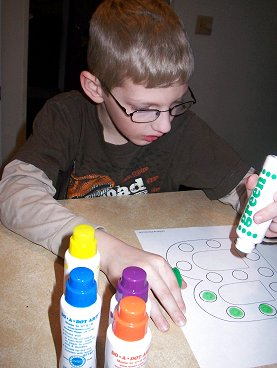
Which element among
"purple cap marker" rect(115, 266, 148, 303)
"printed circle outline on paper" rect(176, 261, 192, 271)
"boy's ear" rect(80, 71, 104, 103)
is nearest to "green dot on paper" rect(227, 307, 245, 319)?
"printed circle outline on paper" rect(176, 261, 192, 271)

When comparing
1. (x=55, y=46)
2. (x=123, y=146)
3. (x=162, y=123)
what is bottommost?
(x=55, y=46)

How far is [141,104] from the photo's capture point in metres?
0.77

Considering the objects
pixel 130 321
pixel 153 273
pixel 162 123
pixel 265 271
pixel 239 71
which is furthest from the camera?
pixel 239 71

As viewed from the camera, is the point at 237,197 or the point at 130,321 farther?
the point at 237,197

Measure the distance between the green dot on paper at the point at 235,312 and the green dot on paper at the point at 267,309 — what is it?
0.03 meters

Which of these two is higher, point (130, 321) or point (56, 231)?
point (130, 321)

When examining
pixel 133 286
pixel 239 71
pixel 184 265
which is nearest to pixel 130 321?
pixel 133 286

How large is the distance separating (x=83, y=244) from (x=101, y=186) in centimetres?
55

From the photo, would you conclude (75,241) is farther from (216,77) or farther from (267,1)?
(267,1)

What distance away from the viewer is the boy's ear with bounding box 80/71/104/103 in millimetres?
856

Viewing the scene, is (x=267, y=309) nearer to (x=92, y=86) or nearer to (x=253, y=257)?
(x=253, y=257)

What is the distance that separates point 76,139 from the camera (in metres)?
0.93

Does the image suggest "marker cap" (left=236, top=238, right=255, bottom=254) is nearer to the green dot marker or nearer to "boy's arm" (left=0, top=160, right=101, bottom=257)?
the green dot marker

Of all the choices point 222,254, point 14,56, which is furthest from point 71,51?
point 222,254
